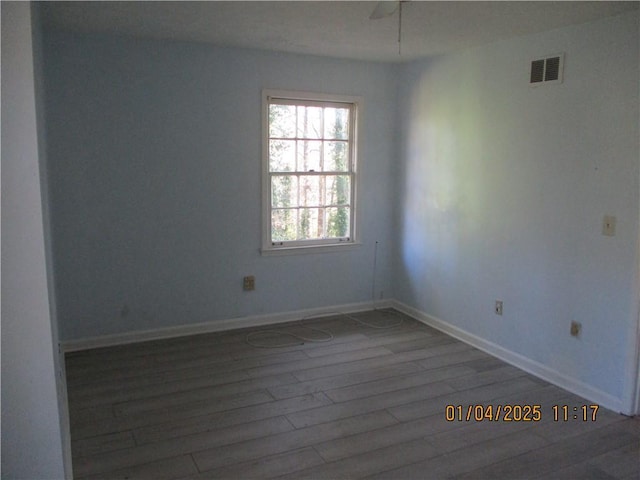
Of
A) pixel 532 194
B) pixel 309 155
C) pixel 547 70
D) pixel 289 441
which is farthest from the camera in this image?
pixel 309 155

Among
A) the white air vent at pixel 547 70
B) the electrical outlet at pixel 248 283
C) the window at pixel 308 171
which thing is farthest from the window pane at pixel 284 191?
the white air vent at pixel 547 70

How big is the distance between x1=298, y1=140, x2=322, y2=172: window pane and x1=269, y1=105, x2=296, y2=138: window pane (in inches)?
5.7

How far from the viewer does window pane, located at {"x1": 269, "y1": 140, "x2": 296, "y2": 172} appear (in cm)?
457

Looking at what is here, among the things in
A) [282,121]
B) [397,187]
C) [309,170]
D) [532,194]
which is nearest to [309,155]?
[309,170]

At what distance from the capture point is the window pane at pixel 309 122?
4.65 m

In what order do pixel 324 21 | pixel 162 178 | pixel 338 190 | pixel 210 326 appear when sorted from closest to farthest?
pixel 324 21, pixel 162 178, pixel 210 326, pixel 338 190

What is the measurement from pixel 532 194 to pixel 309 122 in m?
1.99

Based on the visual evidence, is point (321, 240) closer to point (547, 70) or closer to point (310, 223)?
point (310, 223)

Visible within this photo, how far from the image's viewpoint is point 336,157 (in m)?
4.86

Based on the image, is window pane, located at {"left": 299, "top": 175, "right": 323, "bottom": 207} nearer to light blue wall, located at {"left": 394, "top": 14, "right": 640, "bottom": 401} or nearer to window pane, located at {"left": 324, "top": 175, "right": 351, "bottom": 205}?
window pane, located at {"left": 324, "top": 175, "right": 351, "bottom": 205}

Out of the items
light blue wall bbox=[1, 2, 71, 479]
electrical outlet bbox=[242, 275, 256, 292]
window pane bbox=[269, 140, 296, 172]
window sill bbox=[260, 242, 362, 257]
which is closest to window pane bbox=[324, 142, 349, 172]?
window pane bbox=[269, 140, 296, 172]

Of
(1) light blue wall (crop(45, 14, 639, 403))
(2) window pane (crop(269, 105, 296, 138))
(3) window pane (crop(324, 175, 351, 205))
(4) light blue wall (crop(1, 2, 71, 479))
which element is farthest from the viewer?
(3) window pane (crop(324, 175, 351, 205))

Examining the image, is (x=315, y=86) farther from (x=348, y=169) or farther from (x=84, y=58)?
(x=84, y=58)

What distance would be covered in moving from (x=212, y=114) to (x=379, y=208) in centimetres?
180
